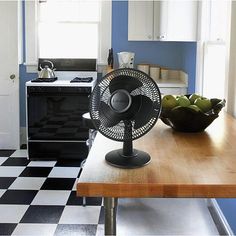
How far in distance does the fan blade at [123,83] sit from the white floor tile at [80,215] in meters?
1.73

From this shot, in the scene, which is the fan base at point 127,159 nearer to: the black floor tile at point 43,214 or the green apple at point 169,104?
the green apple at point 169,104

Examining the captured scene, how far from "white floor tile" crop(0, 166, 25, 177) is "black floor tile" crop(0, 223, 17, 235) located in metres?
1.07

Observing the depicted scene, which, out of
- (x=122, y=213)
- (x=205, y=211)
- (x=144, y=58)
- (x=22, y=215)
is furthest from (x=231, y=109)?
(x=144, y=58)

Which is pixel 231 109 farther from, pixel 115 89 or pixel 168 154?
pixel 115 89

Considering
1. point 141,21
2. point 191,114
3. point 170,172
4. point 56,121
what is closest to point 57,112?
point 56,121

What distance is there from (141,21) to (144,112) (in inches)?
134

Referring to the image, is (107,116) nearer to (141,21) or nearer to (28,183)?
(28,183)

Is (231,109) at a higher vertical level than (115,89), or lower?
lower

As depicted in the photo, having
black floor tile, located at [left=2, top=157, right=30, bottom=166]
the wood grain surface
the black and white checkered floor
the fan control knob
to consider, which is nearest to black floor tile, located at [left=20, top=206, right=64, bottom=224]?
the black and white checkered floor

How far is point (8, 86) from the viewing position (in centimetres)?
477

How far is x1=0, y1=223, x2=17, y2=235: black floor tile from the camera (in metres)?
2.72

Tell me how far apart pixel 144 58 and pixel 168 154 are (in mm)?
3438

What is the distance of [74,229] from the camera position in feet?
9.06

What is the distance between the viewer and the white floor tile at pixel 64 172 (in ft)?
12.8
